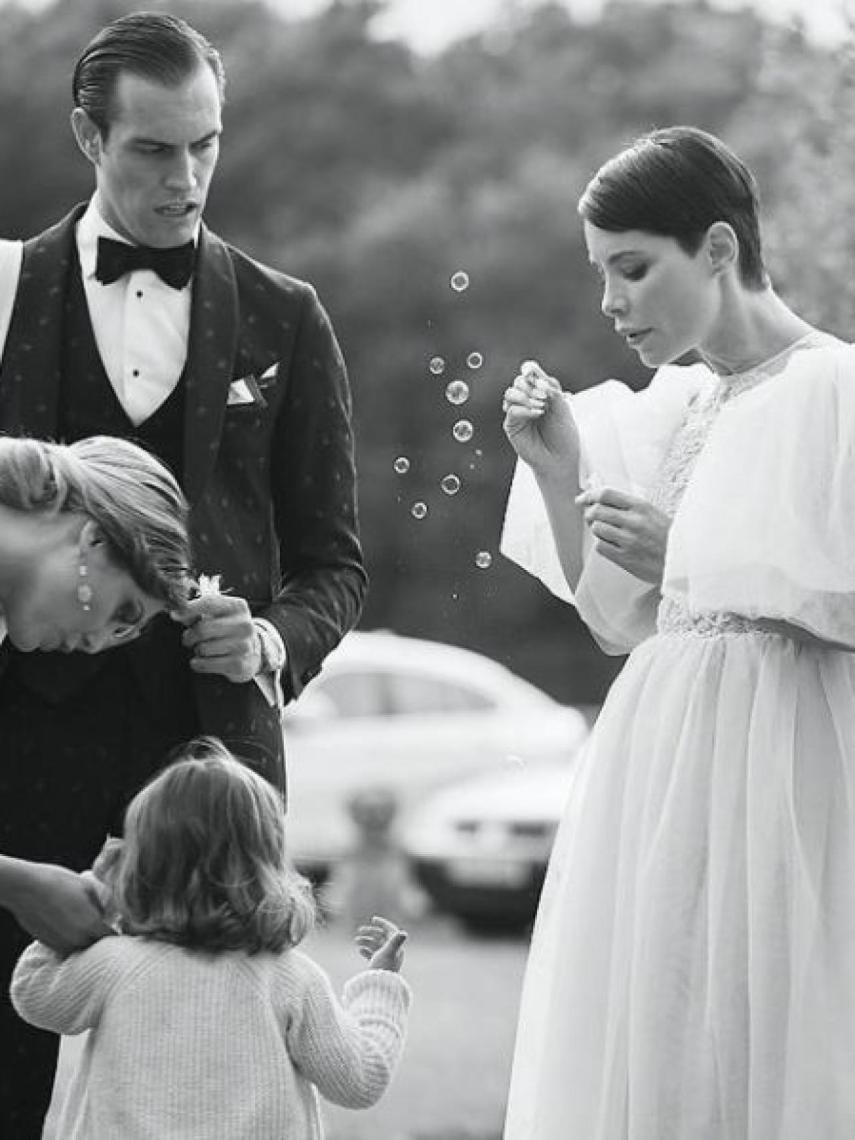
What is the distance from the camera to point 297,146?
31297 mm

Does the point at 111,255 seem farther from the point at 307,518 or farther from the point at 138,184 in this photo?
the point at 307,518

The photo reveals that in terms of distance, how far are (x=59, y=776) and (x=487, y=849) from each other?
10.9m

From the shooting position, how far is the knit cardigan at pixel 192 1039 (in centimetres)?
358

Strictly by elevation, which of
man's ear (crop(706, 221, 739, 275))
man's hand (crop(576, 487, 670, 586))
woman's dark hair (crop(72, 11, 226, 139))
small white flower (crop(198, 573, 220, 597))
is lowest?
small white flower (crop(198, 573, 220, 597))

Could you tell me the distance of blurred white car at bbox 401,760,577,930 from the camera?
14.7 meters

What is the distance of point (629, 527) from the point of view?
4.09m

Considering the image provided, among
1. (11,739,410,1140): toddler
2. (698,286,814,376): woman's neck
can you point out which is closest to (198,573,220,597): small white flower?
(11,739,410,1140): toddler

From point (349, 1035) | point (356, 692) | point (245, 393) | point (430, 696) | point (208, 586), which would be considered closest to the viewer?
point (349, 1035)

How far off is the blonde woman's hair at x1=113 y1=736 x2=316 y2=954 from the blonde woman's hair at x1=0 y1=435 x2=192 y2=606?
0.93 ft

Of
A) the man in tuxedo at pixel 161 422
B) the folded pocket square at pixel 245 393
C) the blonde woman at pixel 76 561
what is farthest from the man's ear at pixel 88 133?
the blonde woman at pixel 76 561

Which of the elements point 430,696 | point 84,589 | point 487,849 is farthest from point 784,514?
point 430,696

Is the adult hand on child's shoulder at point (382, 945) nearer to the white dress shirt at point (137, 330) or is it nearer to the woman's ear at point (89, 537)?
the woman's ear at point (89, 537)

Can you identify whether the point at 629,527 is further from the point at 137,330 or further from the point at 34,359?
the point at 34,359

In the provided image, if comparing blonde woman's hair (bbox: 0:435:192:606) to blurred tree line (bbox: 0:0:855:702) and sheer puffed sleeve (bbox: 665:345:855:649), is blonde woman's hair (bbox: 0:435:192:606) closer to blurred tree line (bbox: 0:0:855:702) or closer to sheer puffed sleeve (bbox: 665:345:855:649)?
sheer puffed sleeve (bbox: 665:345:855:649)
